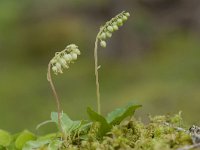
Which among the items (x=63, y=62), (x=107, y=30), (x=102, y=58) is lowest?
(x=63, y=62)

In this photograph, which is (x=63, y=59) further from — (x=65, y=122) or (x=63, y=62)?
(x=65, y=122)

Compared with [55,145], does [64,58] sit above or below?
above

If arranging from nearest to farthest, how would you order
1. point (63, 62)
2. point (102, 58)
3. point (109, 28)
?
point (63, 62)
point (109, 28)
point (102, 58)

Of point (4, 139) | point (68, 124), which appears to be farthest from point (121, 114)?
point (4, 139)

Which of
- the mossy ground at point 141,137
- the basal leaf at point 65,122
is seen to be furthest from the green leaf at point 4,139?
the mossy ground at point 141,137

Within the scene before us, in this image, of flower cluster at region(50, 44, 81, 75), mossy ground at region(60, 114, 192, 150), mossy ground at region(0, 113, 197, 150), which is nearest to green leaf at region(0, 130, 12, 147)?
mossy ground at region(0, 113, 197, 150)

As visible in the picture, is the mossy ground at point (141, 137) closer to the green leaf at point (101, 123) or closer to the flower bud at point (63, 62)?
the green leaf at point (101, 123)

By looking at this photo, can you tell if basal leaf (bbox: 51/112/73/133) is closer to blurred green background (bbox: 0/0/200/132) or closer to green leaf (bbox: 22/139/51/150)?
green leaf (bbox: 22/139/51/150)

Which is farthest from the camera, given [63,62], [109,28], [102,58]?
[102,58]

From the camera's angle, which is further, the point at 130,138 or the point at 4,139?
the point at 4,139
